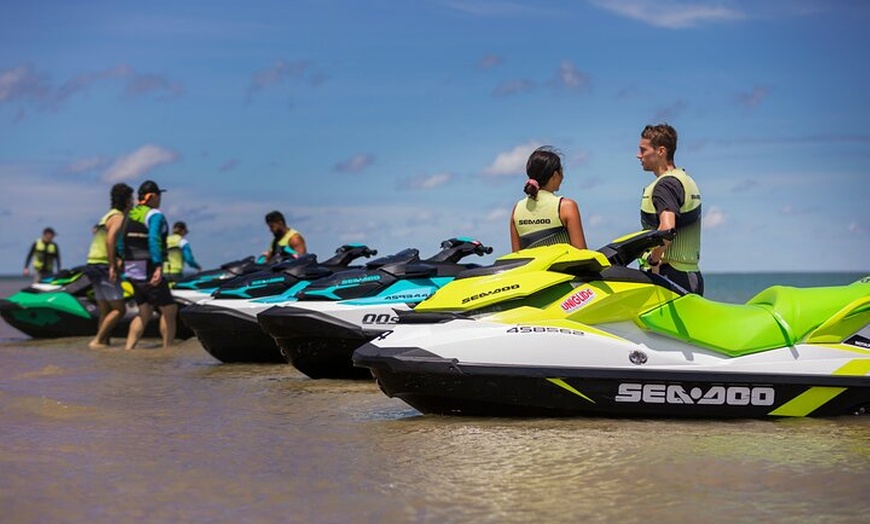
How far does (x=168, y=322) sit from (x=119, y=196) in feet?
4.88

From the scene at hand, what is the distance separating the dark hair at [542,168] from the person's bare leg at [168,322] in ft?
21.1

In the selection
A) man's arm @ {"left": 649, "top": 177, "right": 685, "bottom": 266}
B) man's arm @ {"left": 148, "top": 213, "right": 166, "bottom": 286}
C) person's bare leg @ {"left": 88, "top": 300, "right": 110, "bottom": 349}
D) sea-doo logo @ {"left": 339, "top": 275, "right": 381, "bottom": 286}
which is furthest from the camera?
person's bare leg @ {"left": 88, "top": 300, "right": 110, "bottom": 349}

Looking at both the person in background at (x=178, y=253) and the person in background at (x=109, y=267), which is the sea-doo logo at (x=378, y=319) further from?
the person in background at (x=178, y=253)

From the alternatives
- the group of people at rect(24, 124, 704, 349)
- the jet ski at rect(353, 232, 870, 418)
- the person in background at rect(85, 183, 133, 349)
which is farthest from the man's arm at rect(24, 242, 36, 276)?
the jet ski at rect(353, 232, 870, 418)

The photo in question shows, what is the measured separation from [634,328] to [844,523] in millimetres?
2125

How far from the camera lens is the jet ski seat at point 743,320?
230 inches

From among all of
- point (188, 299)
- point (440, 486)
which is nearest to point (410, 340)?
point (440, 486)

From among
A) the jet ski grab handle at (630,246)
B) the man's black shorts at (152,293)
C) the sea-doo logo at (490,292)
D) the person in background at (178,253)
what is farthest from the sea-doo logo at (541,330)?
the person in background at (178,253)

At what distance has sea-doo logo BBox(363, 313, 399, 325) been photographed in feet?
→ 27.5

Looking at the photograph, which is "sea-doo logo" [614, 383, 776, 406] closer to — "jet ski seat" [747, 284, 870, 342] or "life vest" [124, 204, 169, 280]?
"jet ski seat" [747, 284, 870, 342]

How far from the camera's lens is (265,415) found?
6.66 metres

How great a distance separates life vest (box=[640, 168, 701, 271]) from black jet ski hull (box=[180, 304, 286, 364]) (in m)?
4.53

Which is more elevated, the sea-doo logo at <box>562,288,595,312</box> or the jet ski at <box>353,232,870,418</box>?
the sea-doo logo at <box>562,288,595,312</box>

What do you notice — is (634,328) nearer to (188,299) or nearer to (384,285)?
(384,285)
